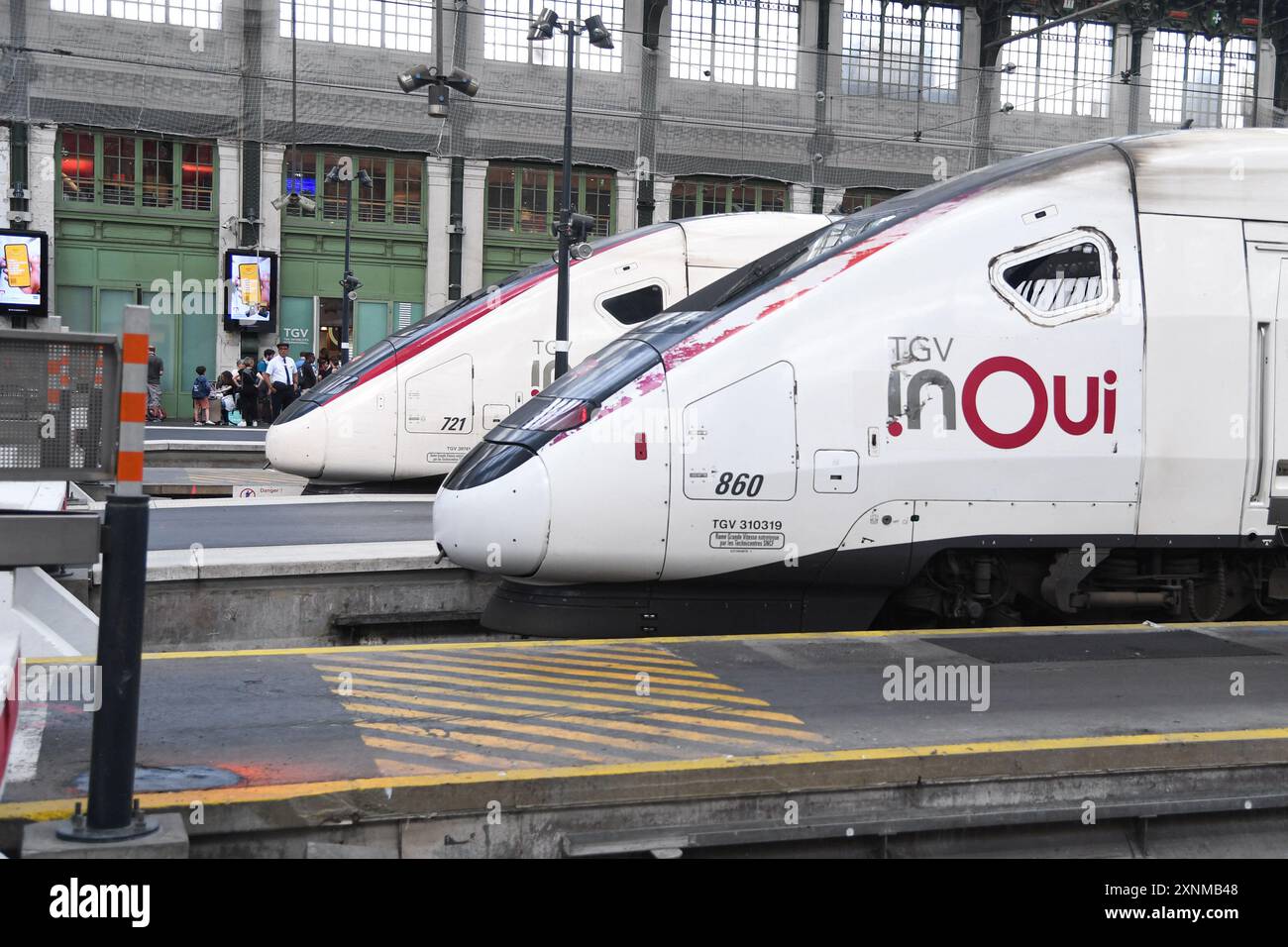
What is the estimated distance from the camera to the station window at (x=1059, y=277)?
8273 mm

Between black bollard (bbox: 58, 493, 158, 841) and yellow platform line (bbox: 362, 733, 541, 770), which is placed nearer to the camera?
black bollard (bbox: 58, 493, 158, 841)

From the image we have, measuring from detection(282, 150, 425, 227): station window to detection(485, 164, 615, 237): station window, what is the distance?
6.19 feet

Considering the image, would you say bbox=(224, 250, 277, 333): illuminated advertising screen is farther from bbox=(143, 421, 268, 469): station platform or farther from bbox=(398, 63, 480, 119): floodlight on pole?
bbox=(398, 63, 480, 119): floodlight on pole

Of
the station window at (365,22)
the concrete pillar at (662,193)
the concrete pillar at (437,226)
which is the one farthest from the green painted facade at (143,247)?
the concrete pillar at (662,193)

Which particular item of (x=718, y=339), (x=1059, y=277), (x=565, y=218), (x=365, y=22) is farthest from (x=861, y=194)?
(x=718, y=339)

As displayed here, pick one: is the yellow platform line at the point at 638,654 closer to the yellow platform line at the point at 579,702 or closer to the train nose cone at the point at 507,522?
the train nose cone at the point at 507,522

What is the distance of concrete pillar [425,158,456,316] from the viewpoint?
35125 mm

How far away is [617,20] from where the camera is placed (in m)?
36.1

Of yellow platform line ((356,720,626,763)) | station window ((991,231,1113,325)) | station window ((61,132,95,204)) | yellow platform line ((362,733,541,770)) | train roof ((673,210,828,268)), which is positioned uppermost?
station window ((61,132,95,204))

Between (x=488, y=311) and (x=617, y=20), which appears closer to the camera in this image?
(x=488, y=311)

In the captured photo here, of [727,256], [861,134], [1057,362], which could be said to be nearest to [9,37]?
[861,134]

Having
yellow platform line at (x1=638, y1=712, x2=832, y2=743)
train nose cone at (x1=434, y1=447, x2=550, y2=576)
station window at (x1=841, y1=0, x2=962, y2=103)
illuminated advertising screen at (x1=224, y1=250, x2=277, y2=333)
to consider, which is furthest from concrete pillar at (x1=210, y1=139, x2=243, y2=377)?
yellow platform line at (x1=638, y1=712, x2=832, y2=743)

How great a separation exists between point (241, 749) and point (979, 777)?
2864mm
